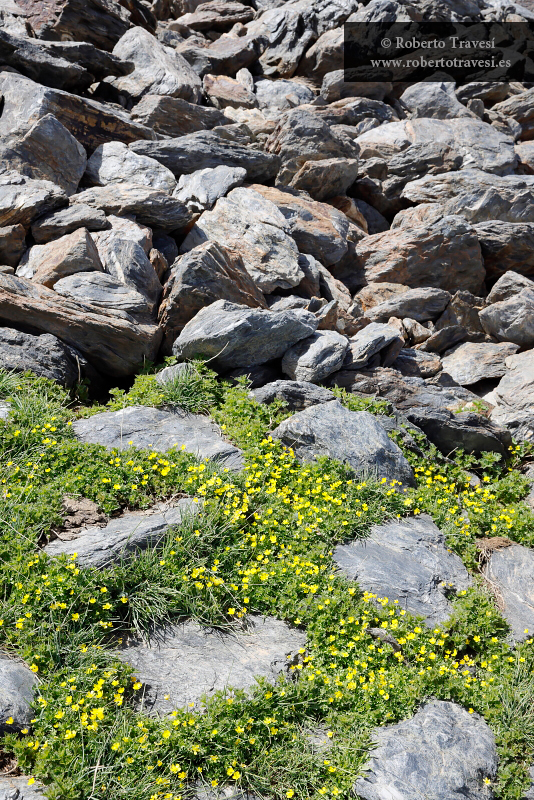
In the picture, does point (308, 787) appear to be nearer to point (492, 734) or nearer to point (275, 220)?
point (492, 734)

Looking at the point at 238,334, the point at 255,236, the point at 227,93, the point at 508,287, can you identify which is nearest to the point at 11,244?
the point at 238,334

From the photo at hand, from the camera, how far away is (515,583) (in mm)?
6762

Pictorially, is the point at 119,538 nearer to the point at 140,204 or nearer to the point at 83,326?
the point at 83,326

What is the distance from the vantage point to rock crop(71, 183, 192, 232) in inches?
431

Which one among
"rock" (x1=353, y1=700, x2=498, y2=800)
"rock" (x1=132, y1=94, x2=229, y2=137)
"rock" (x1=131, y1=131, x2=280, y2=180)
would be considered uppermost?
"rock" (x1=132, y1=94, x2=229, y2=137)

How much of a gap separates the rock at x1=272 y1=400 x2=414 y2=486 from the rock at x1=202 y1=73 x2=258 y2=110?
15.4m

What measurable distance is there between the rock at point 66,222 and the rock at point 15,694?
720 cm

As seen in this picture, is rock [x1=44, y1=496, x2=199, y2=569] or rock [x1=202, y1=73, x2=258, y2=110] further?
rock [x1=202, y1=73, x2=258, y2=110]

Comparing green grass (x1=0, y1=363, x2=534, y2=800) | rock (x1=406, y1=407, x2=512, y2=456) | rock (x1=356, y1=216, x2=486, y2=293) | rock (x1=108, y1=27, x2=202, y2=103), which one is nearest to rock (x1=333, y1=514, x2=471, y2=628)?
green grass (x1=0, y1=363, x2=534, y2=800)

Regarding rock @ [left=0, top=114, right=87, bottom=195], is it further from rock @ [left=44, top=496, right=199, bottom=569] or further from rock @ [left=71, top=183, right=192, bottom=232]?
rock @ [left=44, top=496, right=199, bottom=569]

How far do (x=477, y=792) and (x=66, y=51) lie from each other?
18.0 m

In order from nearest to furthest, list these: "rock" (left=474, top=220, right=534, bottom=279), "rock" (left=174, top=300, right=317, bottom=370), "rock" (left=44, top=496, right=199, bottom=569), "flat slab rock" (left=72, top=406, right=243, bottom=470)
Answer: "rock" (left=44, top=496, right=199, bottom=569) → "flat slab rock" (left=72, top=406, right=243, bottom=470) → "rock" (left=174, top=300, right=317, bottom=370) → "rock" (left=474, top=220, right=534, bottom=279)

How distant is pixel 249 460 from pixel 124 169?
318 inches

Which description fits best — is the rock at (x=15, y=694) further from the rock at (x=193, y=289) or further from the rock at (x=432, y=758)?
the rock at (x=193, y=289)
